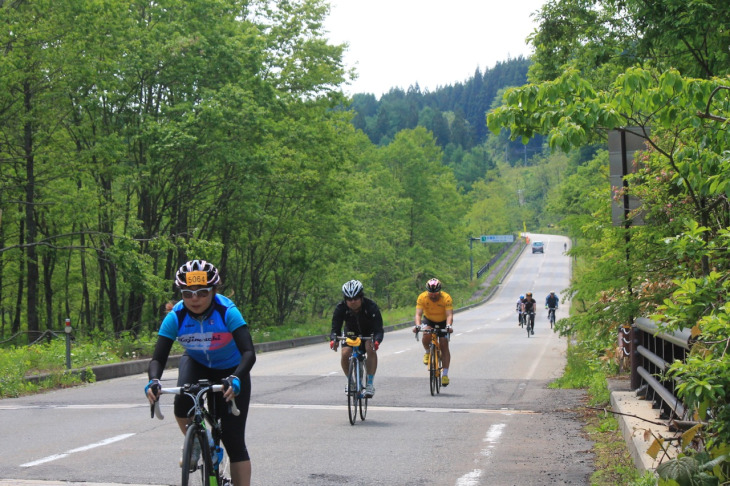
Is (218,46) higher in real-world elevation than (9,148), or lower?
higher

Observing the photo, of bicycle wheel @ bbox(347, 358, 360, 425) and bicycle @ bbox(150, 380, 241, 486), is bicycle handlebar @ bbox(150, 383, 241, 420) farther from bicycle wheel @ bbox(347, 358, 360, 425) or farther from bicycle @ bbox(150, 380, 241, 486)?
bicycle wheel @ bbox(347, 358, 360, 425)

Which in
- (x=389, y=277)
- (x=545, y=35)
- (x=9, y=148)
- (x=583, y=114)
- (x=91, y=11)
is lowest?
(x=389, y=277)

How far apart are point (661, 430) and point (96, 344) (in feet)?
60.3

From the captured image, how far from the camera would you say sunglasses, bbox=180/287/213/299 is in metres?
5.55

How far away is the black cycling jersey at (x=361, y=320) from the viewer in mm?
11484

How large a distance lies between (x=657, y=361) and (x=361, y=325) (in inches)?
175

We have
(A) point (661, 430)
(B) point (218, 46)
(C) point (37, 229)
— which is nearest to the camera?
(A) point (661, 430)

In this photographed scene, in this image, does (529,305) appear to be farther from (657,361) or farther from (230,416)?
(230,416)

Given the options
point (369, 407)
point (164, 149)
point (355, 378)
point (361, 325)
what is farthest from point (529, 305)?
point (355, 378)

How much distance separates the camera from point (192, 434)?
17.0 ft

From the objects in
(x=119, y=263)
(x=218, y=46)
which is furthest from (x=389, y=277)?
(x=119, y=263)

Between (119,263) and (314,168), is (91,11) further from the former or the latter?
(314,168)

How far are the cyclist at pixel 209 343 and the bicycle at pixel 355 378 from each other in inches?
209

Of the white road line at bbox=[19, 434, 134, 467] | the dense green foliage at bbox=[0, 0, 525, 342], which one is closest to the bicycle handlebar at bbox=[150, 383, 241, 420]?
the white road line at bbox=[19, 434, 134, 467]
